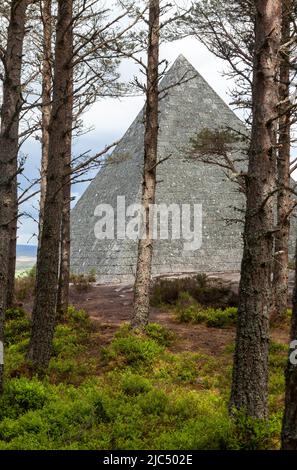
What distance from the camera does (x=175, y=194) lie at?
24547mm

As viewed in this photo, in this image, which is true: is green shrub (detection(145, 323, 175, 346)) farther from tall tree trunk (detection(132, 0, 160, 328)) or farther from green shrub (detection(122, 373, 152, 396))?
green shrub (detection(122, 373, 152, 396))

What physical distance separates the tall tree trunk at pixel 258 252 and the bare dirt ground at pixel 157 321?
4.02 meters

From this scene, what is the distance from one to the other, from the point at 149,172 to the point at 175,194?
13.5 metres

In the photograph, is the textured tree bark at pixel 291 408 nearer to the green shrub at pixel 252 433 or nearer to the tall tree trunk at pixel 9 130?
the green shrub at pixel 252 433

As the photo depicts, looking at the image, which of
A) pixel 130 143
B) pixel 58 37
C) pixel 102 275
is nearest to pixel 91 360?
pixel 58 37

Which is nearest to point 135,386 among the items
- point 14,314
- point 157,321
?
point 157,321

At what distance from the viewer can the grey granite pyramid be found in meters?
23.3

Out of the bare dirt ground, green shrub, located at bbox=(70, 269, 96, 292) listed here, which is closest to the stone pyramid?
green shrub, located at bbox=(70, 269, 96, 292)

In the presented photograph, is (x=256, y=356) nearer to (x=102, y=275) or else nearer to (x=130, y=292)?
(x=130, y=292)

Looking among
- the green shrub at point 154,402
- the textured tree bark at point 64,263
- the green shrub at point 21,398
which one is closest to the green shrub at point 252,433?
the green shrub at point 154,402

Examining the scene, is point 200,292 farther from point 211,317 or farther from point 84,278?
point 84,278

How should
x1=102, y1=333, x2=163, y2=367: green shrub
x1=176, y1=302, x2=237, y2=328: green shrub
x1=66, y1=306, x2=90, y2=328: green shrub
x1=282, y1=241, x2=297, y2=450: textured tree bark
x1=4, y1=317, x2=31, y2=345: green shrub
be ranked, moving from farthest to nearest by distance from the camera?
x1=176, y1=302, x2=237, y2=328: green shrub → x1=66, y1=306, x2=90, y2=328: green shrub → x1=4, y1=317, x2=31, y2=345: green shrub → x1=102, y1=333, x2=163, y2=367: green shrub → x1=282, y1=241, x2=297, y2=450: textured tree bark

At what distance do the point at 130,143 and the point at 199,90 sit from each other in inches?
200

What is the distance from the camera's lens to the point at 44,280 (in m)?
8.59
